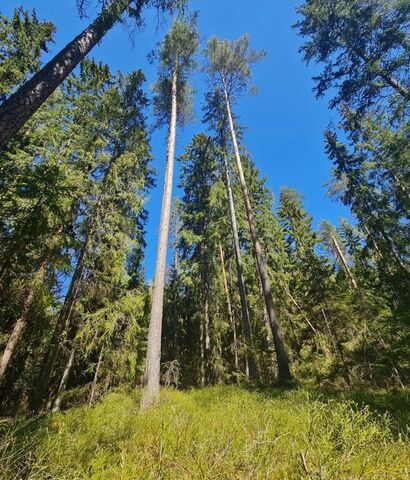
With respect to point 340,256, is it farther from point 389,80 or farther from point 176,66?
point 176,66

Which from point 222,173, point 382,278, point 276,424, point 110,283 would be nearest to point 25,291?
point 110,283

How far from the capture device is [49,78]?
17.2 feet

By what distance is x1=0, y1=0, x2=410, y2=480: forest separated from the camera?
3.68 meters

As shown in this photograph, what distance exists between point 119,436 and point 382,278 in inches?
671

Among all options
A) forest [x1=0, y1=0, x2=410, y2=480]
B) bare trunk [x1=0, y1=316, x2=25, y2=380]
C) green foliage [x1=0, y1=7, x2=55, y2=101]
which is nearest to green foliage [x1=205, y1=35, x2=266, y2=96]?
forest [x1=0, y1=0, x2=410, y2=480]

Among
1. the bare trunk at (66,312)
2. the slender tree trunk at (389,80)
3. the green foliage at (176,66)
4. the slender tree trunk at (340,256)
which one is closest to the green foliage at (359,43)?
the slender tree trunk at (389,80)

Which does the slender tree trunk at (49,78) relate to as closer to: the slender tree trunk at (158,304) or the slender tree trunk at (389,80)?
the slender tree trunk at (158,304)

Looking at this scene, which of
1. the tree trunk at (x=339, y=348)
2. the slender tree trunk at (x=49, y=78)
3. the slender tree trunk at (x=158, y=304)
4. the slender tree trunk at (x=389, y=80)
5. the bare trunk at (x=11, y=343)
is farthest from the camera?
the tree trunk at (x=339, y=348)

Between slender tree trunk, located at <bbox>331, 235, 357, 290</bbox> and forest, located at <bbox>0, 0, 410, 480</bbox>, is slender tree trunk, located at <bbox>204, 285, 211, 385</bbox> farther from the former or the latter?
slender tree trunk, located at <bbox>331, 235, 357, 290</bbox>

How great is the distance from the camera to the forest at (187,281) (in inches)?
145

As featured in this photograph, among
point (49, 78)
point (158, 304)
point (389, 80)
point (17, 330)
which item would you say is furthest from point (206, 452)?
point (389, 80)

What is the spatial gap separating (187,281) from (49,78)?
13.0 meters

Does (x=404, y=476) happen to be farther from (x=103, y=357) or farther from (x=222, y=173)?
(x=222, y=173)

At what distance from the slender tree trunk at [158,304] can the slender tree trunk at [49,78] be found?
18.0ft
